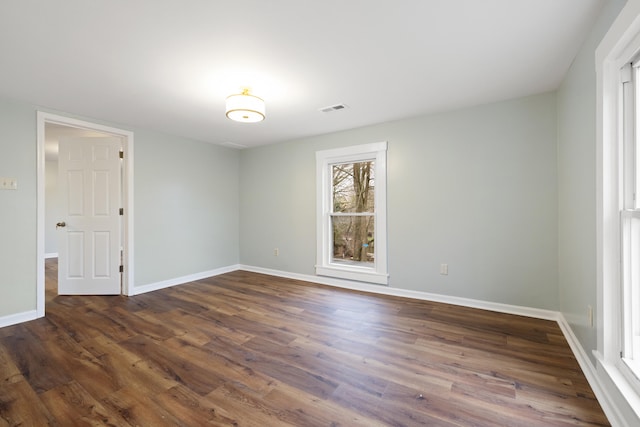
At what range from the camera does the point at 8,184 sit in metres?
2.81

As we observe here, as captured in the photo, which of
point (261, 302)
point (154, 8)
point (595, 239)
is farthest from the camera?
point (261, 302)

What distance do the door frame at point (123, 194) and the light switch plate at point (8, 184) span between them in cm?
18

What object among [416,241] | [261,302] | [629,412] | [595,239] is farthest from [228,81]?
[629,412]

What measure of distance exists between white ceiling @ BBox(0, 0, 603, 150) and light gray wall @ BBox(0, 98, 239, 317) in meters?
0.66

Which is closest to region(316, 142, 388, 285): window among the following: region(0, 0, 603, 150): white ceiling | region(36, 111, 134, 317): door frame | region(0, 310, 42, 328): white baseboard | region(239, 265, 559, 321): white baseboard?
region(239, 265, 559, 321): white baseboard

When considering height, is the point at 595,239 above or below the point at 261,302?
above

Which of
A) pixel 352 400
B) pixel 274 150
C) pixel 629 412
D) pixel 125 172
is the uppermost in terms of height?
pixel 274 150

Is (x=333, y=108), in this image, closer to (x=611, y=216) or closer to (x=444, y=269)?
(x=444, y=269)

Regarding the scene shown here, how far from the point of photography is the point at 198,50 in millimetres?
1991

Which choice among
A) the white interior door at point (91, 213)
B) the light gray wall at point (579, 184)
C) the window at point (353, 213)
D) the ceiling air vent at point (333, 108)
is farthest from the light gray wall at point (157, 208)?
the light gray wall at point (579, 184)

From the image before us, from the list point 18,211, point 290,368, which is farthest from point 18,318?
point 290,368

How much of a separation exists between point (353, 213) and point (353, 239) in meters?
0.40

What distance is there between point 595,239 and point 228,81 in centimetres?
302

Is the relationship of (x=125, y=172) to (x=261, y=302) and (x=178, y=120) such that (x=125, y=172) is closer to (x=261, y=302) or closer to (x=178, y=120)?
(x=178, y=120)
